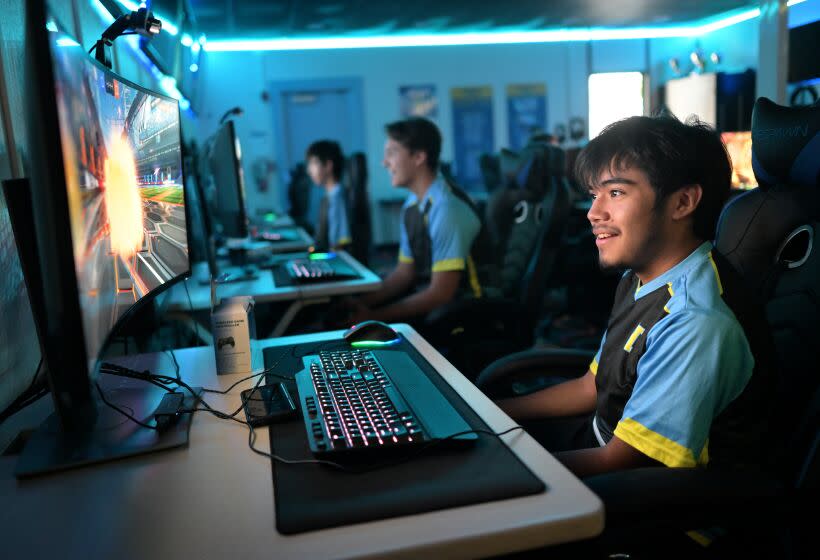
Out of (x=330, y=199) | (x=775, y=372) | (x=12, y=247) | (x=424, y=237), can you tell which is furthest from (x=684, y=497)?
(x=330, y=199)

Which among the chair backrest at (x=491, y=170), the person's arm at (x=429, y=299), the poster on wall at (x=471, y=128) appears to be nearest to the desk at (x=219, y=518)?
the person's arm at (x=429, y=299)

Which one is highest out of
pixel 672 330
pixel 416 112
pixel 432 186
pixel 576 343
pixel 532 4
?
pixel 532 4

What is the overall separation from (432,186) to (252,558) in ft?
6.98

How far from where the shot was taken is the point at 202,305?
A: 2002mm

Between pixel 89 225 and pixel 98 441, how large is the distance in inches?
13.1

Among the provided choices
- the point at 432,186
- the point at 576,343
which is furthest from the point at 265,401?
the point at 576,343

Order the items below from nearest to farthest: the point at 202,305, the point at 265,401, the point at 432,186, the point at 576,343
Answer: the point at 265,401 → the point at 202,305 → the point at 432,186 → the point at 576,343

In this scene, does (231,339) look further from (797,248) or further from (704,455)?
(797,248)

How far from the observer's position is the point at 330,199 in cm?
442

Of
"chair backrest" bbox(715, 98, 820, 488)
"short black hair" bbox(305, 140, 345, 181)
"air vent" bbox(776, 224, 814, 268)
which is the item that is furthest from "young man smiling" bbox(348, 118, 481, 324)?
"short black hair" bbox(305, 140, 345, 181)

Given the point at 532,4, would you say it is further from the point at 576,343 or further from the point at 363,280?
the point at 363,280

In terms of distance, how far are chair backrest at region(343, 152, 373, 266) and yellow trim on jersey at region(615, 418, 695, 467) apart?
297 centimetres

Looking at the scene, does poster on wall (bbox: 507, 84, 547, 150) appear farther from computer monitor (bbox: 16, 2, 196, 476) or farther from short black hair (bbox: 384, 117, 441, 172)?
computer monitor (bbox: 16, 2, 196, 476)

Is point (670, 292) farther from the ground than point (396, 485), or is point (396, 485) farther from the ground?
point (670, 292)
